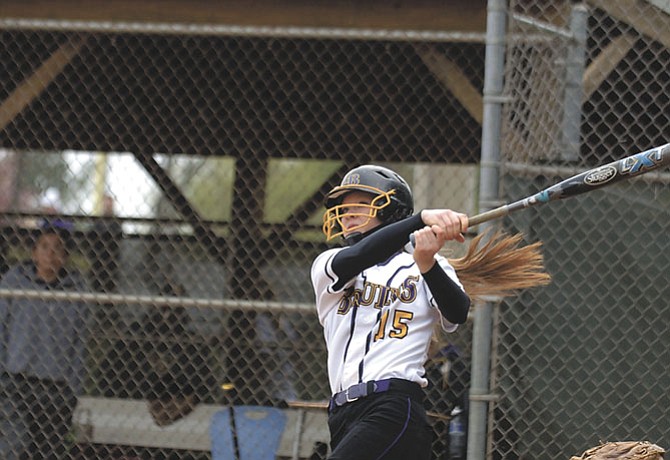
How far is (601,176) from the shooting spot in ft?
10.5

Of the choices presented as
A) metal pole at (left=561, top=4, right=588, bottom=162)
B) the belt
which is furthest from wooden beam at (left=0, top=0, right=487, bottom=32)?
the belt

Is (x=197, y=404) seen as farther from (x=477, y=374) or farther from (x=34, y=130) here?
(x=34, y=130)

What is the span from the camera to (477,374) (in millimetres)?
4504

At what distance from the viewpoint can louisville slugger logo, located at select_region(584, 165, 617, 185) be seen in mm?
3180

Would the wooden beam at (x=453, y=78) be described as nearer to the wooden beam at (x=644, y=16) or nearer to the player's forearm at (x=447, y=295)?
the wooden beam at (x=644, y=16)

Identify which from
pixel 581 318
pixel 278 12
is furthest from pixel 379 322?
pixel 278 12

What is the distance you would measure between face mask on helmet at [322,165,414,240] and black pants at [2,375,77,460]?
9.29 ft

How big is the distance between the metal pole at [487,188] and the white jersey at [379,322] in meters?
1.02

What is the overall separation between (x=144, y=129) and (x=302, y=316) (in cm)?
204

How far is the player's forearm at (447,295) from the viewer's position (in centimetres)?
329

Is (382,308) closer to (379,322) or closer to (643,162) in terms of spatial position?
(379,322)

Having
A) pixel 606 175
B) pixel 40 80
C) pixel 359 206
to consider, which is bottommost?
pixel 606 175

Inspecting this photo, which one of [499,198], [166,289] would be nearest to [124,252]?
[166,289]

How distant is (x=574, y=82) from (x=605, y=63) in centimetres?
67
